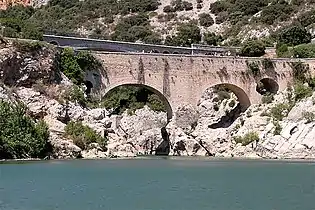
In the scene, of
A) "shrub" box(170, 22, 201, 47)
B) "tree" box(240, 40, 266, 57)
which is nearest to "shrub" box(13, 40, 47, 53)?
"tree" box(240, 40, 266, 57)

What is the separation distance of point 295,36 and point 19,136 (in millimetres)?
38899

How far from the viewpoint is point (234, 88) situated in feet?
179

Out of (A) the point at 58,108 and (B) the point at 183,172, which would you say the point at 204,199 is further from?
(A) the point at 58,108

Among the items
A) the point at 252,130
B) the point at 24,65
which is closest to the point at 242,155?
the point at 252,130

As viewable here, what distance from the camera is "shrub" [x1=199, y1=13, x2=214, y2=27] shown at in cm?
8712

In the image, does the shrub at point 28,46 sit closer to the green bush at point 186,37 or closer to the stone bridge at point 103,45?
the stone bridge at point 103,45

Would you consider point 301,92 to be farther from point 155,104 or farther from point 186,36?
point 186,36

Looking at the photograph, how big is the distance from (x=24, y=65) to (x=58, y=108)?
4151mm

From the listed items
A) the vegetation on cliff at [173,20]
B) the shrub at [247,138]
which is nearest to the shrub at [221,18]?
the vegetation on cliff at [173,20]

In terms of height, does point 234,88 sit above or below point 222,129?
above

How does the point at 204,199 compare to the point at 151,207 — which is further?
the point at 204,199

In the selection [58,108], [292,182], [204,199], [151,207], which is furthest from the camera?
[58,108]

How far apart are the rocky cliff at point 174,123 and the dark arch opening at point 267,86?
5.82 ft

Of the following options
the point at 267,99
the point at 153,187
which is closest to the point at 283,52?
the point at 267,99
